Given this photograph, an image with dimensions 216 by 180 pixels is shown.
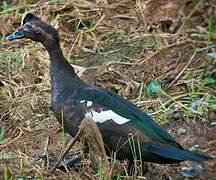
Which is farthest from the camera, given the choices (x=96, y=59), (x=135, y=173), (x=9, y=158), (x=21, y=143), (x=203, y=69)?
(x=96, y=59)

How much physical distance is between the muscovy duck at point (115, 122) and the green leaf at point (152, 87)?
3.80 feet

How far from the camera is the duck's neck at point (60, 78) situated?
4.88 m

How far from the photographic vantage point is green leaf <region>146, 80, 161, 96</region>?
19.7ft

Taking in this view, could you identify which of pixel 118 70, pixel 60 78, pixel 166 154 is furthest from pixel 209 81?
pixel 166 154

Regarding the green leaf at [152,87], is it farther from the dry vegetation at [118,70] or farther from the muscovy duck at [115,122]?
the muscovy duck at [115,122]

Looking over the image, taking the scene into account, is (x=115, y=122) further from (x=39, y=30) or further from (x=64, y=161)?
(x=39, y=30)

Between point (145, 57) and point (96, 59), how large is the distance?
44 centimetres

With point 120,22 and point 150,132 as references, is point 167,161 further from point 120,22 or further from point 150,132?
point 120,22

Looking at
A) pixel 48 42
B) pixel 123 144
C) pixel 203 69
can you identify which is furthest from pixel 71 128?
pixel 203 69

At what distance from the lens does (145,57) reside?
6.56 m

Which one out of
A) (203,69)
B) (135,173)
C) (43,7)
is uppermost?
(43,7)

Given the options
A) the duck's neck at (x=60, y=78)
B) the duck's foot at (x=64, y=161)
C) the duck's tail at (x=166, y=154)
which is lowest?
the duck's foot at (x=64, y=161)

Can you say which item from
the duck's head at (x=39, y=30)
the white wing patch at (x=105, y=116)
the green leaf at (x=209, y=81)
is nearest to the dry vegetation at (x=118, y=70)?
the green leaf at (x=209, y=81)

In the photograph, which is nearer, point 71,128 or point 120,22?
point 71,128
